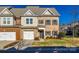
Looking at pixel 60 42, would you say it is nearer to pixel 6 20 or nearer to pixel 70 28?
pixel 70 28

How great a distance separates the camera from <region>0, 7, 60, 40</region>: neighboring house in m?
23.7

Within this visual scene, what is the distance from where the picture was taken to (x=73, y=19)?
23.8 meters

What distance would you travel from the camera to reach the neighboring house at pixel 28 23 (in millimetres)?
23672

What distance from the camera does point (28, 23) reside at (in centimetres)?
2372

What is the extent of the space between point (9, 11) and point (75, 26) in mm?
1337

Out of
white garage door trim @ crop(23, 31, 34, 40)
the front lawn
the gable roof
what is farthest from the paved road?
the gable roof

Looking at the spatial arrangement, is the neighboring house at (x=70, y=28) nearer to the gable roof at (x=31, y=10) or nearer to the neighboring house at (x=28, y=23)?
the neighboring house at (x=28, y=23)

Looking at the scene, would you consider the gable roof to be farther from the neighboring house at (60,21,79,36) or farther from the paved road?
the paved road

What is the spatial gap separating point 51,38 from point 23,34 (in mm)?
559

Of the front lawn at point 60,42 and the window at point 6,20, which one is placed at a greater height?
the window at point 6,20

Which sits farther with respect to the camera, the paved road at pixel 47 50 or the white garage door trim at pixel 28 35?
the white garage door trim at pixel 28 35

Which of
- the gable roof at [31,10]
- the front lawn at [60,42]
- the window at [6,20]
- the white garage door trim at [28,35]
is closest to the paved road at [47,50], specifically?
the front lawn at [60,42]
